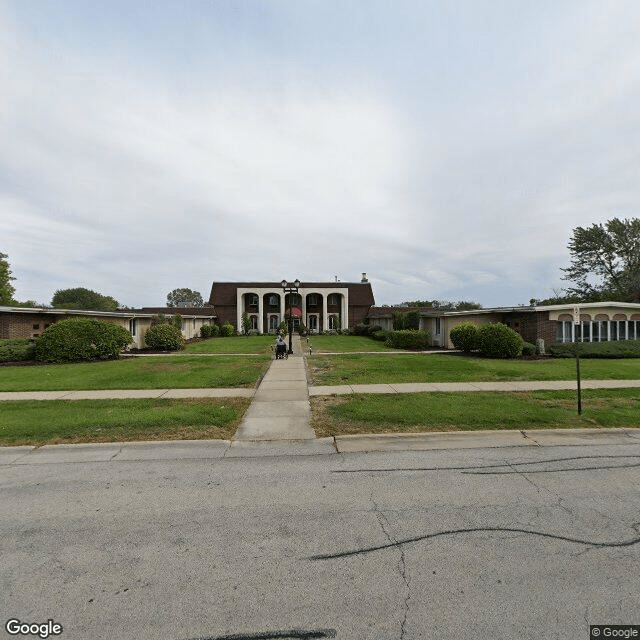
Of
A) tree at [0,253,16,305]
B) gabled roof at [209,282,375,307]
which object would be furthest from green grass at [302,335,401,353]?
tree at [0,253,16,305]

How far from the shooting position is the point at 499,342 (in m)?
18.9

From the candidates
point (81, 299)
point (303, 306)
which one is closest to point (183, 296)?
point (81, 299)

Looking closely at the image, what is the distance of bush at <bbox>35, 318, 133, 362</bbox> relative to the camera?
17.9 m

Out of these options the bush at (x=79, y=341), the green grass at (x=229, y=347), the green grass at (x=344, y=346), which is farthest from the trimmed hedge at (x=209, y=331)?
the bush at (x=79, y=341)

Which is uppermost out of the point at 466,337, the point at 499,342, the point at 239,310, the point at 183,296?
the point at 183,296

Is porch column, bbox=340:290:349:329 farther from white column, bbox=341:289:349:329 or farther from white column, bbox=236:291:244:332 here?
white column, bbox=236:291:244:332

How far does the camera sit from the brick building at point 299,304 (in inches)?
1873

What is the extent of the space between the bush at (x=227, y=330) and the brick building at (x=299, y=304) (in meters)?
2.47

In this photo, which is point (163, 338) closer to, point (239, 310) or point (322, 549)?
point (239, 310)

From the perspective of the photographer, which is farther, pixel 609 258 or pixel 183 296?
pixel 183 296

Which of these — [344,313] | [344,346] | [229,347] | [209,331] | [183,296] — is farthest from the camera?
[183,296]

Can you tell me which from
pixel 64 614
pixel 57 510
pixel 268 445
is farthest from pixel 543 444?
pixel 57 510

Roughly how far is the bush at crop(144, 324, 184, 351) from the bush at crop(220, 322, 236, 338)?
17.6m

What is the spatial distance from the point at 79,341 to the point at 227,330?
24919mm
